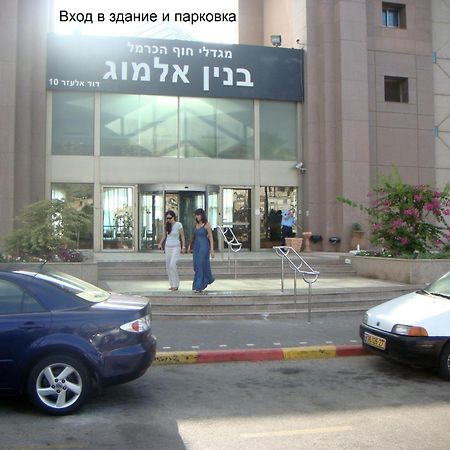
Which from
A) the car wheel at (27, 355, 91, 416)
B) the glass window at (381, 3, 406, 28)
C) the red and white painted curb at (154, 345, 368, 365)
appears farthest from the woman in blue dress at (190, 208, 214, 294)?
the glass window at (381, 3, 406, 28)

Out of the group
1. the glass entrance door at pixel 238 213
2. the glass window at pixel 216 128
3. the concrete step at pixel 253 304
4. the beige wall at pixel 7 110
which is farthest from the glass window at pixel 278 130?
the concrete step at pixel 253 304

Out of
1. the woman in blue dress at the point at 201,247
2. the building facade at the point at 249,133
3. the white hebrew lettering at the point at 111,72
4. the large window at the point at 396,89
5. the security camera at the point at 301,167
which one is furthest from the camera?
the large window at the point at 396,89

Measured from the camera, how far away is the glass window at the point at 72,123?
19.1 metres

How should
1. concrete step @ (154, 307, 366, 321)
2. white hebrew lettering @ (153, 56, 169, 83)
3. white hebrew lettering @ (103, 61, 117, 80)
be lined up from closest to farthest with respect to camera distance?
concrete step @ (154, 307, 366, 321) < white hebrew lettering @ (103, 61, 117, 80) < white hebrew lettering @ (153, 56, 169, 83)

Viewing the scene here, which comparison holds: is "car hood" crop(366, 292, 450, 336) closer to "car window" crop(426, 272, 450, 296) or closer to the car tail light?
"car window" crop(426, 272, 450, 296)

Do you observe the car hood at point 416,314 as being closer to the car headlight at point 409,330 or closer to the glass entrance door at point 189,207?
the car headlight at point 409,330

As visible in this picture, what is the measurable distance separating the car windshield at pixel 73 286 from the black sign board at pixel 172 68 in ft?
48.2

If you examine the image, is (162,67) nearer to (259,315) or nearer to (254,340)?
(259,315)

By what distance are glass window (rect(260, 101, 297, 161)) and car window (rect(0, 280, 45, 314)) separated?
16.3 metres

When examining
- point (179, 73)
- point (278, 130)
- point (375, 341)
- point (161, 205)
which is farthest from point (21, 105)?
point (375, 341)

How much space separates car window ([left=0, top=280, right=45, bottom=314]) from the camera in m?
5.08

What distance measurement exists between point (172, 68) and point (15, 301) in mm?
16019

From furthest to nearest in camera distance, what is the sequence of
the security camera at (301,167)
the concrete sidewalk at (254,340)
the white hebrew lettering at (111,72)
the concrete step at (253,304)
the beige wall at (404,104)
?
the beige wall at (404,104)
the security camera at (301,167)
the white hebrew lettering at (111,72)
the concrete step at (253,304)
the concrete sidewalk at (254,340)

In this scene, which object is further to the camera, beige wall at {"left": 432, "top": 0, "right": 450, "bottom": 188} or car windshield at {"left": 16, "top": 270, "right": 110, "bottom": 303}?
beige wall at {"left": 432, "top": 0, "right": 450, "bottom": 188}
